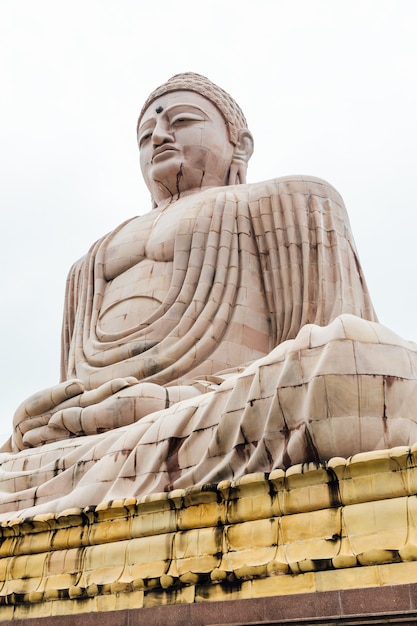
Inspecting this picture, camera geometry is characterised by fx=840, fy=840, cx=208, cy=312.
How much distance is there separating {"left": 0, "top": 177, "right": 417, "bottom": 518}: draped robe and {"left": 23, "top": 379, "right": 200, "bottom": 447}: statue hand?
209mm

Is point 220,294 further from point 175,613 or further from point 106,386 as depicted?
point 175,613

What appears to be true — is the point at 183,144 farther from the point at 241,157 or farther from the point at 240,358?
the point at 240,358

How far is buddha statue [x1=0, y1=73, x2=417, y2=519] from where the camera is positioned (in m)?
4.42

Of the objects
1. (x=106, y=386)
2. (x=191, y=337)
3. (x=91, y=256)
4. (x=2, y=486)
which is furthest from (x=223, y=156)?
(x=2, y=486)

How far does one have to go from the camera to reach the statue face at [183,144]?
9992 millimetres

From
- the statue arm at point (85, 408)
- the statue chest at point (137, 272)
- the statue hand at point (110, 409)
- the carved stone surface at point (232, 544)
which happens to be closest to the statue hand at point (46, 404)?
the statue arm at point (85, 408)

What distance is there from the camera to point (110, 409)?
269 inches

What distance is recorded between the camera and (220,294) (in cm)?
838

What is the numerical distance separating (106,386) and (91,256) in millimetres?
3016

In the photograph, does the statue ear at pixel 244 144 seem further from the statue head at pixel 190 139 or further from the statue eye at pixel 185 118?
the statue eye at pixel 185 118

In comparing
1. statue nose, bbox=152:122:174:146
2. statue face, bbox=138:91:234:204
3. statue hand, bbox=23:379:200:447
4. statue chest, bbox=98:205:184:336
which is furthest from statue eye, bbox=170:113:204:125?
statue hand, bbox=23:379:200:447

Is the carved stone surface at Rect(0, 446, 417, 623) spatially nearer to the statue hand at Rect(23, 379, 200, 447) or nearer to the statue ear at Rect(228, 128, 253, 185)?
the statue hand at Rect(23, 379, 200, 447)

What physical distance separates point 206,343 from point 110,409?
1470mm

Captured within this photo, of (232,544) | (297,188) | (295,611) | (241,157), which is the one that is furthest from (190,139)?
(295,611)
